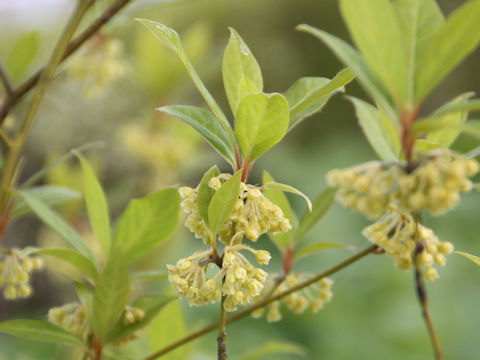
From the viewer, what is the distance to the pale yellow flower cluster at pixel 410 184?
402mm

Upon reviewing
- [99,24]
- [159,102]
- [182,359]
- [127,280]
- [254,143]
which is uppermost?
[99,24]

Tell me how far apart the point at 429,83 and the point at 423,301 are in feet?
0.70

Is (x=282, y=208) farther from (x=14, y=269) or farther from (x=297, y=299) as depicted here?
(x=14, y=269)

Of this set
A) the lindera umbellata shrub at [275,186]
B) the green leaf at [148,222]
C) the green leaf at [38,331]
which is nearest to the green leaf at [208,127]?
the lindera umbellata shrub at [275,186]

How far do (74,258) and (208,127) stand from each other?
0.21 metres

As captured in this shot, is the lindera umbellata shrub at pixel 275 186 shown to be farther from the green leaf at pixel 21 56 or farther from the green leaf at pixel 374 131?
the green leaf at pixel 21 56

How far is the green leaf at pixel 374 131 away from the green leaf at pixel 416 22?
0.23ft

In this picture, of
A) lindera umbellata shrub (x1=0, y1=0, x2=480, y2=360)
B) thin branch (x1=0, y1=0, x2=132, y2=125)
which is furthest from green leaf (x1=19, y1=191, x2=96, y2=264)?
thin branch (x1=0, y1=0, x2=132, y2=125)

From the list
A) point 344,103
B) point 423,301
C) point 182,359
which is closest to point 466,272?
point 344,103

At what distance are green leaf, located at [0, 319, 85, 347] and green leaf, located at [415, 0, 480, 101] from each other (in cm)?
43

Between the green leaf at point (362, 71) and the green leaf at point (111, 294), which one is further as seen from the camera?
the green leaf at point (111, 294)

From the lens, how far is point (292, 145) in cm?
431

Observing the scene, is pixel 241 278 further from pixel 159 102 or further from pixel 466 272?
pixel 466 272

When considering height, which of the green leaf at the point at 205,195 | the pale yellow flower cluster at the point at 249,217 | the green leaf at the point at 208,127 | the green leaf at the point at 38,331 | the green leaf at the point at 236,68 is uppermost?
the green leaf at the point at 236,68
